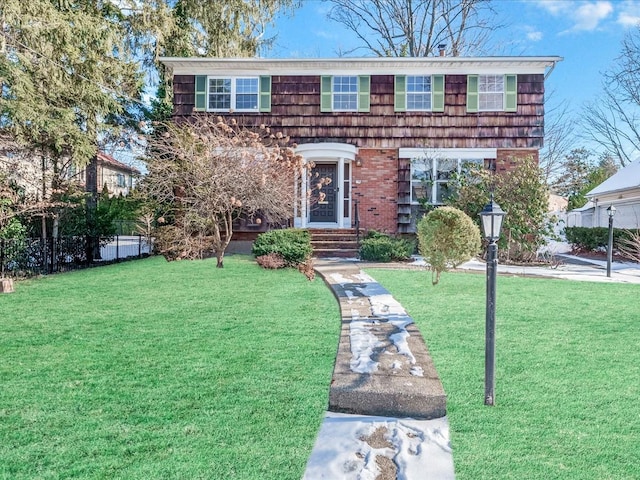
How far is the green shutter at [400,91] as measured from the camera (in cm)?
1380

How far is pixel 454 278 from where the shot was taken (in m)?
8.05

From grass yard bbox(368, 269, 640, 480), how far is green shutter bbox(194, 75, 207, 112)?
412 inches

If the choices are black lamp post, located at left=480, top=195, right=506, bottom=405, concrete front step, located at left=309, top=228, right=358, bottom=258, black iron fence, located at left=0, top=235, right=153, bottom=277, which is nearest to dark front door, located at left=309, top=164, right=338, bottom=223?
concrete front step, located at left=309, top=228, right=358, bottom=258

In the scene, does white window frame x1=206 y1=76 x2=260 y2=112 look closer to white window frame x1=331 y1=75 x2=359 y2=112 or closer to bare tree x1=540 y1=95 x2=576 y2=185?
white window frame x1=331 y1=75 x2=359 y2=112

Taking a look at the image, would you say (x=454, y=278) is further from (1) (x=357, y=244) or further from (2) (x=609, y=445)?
(2) (x=609, y=445)

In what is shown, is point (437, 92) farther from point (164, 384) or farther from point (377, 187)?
point (164, 384)

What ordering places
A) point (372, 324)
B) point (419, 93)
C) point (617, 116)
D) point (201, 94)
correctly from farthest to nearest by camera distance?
point (617, 116) → point (201, 94) → point (419, 93) → point (372, 324)

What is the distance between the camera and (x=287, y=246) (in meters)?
9.41

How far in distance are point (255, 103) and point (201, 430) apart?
12.8 m

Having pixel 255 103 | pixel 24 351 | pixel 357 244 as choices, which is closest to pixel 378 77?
pixel 255 103

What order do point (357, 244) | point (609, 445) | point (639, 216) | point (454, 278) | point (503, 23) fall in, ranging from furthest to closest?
point (503, 23) → point (639, 216) → point (357, 244) → point (454, 278) → point (609, 445)

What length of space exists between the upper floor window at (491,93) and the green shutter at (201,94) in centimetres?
845

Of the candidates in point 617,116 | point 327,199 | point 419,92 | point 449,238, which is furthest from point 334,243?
point 617,116

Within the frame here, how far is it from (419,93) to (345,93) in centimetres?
236
